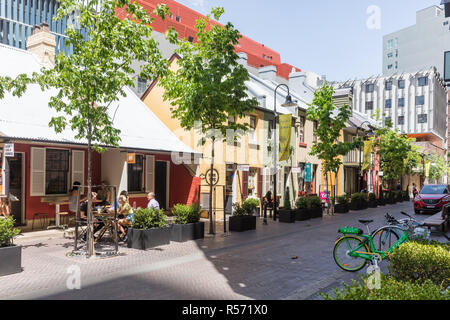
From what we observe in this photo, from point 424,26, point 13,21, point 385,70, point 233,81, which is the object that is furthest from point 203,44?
point 385,70

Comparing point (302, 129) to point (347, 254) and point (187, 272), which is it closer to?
point (347, 254)

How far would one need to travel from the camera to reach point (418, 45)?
8500 cm

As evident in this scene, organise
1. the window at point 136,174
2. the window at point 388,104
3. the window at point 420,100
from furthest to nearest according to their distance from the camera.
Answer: the window at point 388,104
the window at point 420,100
the window at point 136,174

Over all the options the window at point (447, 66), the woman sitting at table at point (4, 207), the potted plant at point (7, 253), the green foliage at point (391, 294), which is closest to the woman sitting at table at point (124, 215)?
the woman sitting at table at point (4, 207)

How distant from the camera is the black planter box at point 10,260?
289 inches

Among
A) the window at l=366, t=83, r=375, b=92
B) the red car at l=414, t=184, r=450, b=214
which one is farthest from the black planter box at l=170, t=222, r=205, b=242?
the window at l=366, t=83, r=375, b=92

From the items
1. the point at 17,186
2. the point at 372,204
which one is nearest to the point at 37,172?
the point at 17,186

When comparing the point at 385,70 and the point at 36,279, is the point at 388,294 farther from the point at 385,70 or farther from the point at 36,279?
the point at 385,70

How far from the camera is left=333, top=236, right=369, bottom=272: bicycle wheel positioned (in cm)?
809

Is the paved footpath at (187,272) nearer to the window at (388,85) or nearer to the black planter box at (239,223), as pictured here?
the black planter box at (239,223)

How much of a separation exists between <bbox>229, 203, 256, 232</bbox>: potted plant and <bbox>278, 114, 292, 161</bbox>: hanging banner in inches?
151

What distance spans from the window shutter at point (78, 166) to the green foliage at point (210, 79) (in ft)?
15.2

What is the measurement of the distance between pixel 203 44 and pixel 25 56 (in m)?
9.06

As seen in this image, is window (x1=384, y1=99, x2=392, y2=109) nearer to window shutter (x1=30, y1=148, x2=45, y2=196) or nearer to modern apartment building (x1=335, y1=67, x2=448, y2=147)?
modern apartment building (x1=335, y1=67, x2=448, y2=147)
